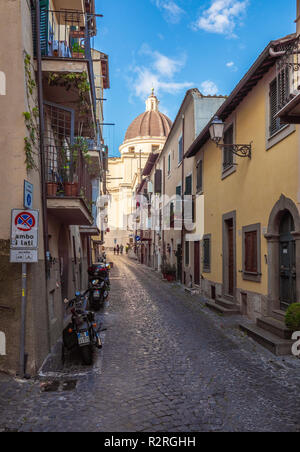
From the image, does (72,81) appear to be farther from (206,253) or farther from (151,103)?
(151,103)

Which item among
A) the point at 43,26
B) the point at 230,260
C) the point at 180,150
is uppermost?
the point at 180,150

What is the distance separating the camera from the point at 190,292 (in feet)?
58.4

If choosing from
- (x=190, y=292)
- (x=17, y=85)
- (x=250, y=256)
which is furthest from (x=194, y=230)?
(x=17, y=85)

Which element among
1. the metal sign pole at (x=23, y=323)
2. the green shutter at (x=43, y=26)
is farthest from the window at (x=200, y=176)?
the metal sign pole at (x=23, y=323)

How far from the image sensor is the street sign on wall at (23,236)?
20.1 ft

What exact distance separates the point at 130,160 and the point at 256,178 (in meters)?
67.0

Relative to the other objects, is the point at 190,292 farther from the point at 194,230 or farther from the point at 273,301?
the point at 273,301

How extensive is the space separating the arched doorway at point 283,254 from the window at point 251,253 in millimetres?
777

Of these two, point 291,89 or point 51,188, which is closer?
point 51,188

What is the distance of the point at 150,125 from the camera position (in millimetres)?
75312

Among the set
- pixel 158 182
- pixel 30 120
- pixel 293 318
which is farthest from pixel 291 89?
pixel 158 182

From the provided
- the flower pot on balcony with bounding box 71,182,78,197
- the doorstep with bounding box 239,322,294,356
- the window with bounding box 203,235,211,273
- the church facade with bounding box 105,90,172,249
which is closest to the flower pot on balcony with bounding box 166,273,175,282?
the window with bounding box 203,235,211,273

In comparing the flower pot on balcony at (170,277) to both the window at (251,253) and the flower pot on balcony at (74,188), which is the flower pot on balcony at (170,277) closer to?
the window at (251,253)
